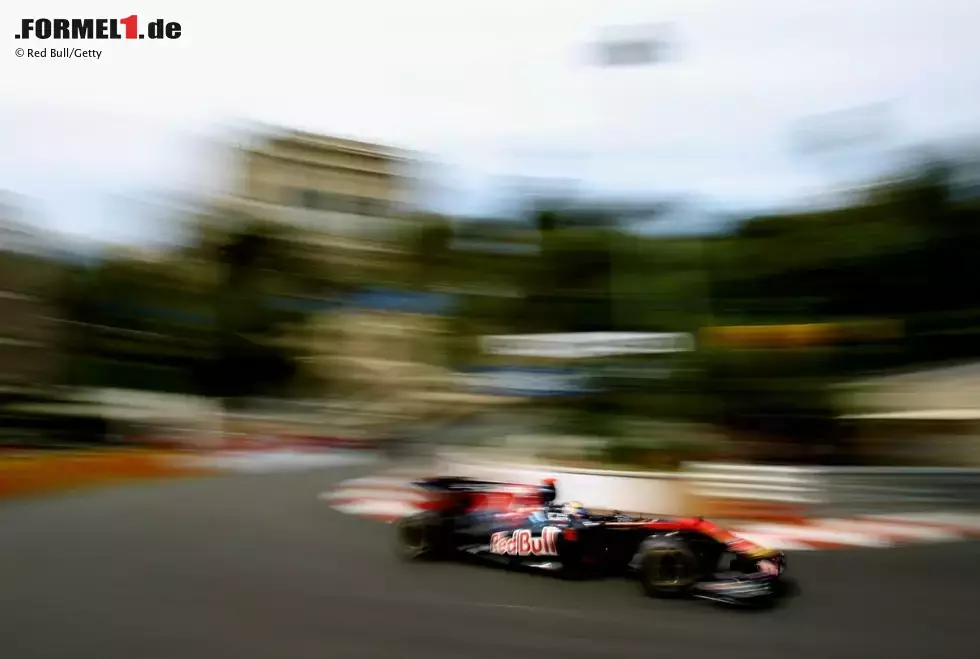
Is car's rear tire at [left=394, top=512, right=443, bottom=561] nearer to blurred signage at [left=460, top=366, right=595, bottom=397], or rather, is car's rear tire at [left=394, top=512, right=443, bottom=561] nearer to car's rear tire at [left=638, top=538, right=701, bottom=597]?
car's rear tire at [left=638, top=538, right=701, bottom=597]

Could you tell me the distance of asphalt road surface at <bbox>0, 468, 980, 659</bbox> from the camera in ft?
7.94

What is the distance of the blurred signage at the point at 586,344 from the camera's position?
487 cm

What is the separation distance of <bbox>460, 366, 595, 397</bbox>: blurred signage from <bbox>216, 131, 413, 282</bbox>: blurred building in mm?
1038

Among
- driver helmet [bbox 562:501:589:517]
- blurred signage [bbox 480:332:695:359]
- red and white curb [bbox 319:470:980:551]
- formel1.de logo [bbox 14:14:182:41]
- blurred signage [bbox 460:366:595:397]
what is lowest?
red and white curb [bbox 319:470:980:551]

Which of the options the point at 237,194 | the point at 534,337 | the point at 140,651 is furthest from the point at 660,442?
the point at 140,651

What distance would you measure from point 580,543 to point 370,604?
0.79 metres

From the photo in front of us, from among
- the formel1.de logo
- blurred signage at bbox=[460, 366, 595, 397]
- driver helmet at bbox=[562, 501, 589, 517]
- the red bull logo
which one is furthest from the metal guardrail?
the formel1.de logo

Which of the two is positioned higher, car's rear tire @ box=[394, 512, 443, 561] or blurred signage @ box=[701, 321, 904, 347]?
blurred signage @ box=[701, 321, 904, 347]

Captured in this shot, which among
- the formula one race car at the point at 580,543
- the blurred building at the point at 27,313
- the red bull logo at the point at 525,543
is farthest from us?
the blurred building at the point at 27,313

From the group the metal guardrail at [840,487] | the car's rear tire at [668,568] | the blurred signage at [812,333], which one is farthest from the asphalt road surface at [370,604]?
the blurred signage at [812,333]

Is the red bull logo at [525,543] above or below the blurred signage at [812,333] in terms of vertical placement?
below

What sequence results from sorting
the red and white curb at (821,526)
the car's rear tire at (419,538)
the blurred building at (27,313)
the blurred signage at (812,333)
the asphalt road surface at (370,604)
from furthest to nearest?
1. the blurred signage at (812,333)
2. the blurred building at (27,313)
3. the red and white curb at (821,526)
4. the car's rear tire at (419,538)
5. the asphalt road surface at (370,604)

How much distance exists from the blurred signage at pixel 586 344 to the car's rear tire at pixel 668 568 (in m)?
2.20

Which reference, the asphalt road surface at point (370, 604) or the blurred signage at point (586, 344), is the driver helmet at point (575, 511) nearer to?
the asphalt road surface at point (370, 604)
